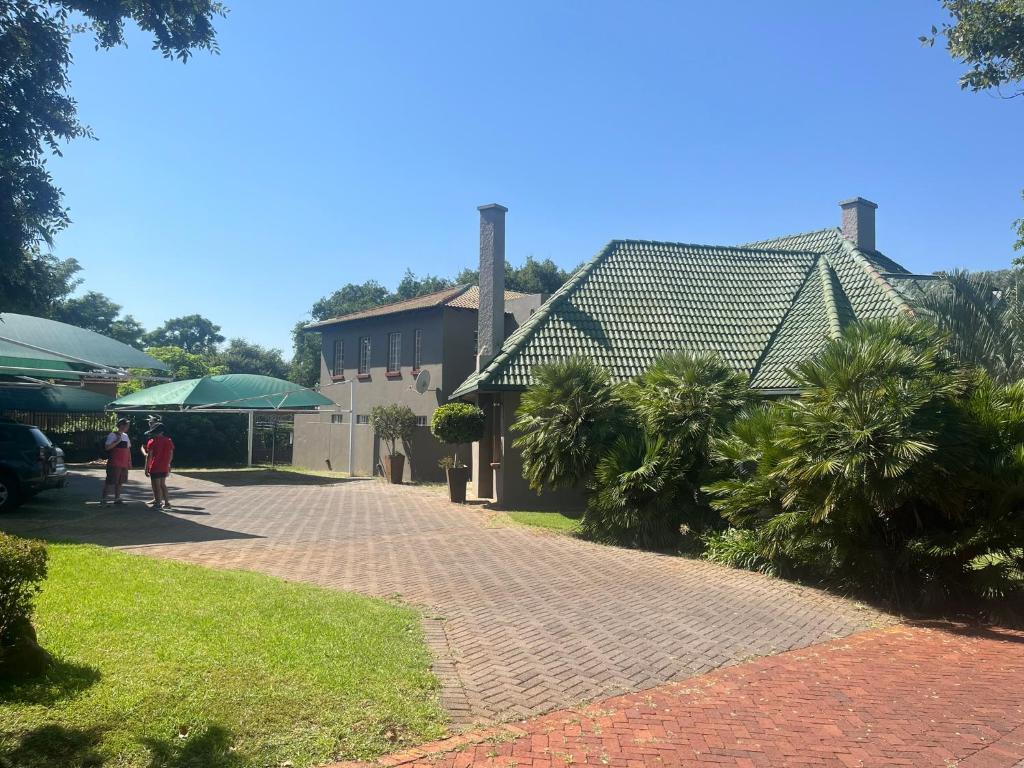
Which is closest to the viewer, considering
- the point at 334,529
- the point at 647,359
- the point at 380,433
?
the point at 334,529

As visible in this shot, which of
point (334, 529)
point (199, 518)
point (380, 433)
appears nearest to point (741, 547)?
point (334, 529)

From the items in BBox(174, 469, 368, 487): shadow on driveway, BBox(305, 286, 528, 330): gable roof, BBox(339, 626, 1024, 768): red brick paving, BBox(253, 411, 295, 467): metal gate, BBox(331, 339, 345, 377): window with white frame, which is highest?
BBox(305, 286, 528, 330): gable roof

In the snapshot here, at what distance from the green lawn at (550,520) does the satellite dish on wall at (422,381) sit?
10.2m

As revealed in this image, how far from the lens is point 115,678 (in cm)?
507

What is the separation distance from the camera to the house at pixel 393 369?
2530cm

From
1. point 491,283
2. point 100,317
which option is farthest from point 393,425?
point 100,317

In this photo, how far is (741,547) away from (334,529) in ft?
21.9

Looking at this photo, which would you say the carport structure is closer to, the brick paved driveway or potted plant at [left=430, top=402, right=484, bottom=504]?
the brick paved driveway

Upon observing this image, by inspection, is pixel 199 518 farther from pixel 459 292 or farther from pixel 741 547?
pixel 459 292

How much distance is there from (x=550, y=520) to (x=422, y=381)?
38.1 feet

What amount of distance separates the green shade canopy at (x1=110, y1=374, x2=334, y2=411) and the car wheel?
9228mm

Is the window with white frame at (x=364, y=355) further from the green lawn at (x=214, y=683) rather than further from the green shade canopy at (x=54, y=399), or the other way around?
the green lawn at (x=214, y=683)

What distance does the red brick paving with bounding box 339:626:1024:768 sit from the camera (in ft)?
15.6

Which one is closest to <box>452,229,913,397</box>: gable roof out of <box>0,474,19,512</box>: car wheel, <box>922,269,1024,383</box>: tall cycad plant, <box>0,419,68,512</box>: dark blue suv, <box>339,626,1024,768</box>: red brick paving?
<box>922,269,1024,383</box>: tall cycad plant
